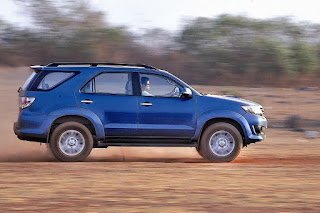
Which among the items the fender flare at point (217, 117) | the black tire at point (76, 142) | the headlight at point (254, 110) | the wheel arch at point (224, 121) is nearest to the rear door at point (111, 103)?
the black tire at point (76, 142)

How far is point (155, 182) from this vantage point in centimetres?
1072

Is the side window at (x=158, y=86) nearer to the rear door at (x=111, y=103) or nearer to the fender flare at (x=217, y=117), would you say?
the rear door at (x=111, y=103)

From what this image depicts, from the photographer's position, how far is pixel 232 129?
43.9 feet

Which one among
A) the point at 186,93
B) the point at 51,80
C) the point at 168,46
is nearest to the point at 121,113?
the point at 186,93

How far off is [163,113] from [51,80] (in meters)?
2.00

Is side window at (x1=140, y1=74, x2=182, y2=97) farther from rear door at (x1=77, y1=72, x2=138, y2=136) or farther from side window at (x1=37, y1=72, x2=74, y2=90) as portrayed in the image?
side window at (x1=37, y1=72, x2=74, y2=90)

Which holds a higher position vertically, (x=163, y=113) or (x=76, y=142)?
(x=163, y=113)

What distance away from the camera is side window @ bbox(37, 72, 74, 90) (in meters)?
13.0

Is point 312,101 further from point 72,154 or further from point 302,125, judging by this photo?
point 72,154

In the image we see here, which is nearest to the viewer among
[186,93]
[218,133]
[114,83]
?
[186,93]

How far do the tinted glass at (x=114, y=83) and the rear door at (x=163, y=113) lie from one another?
24 cm

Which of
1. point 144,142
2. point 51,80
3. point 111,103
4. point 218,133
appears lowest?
point 144,142

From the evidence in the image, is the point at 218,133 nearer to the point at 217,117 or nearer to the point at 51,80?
the point at 217,117

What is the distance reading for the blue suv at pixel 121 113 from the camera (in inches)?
512
